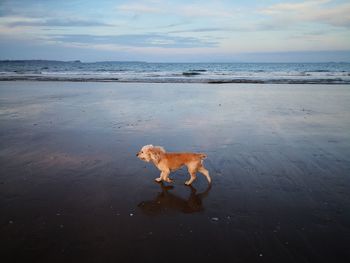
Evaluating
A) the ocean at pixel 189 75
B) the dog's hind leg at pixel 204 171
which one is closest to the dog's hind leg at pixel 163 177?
the dog's hind leg at pixel 204 171

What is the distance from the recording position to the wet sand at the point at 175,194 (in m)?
4.20

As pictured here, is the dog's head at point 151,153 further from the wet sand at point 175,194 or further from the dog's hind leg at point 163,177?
the wet sand at point 175,194

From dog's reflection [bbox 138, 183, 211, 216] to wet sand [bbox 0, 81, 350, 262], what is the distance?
18mm

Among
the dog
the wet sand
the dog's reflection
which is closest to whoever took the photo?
the wet sand

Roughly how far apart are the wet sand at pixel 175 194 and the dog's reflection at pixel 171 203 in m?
0.02

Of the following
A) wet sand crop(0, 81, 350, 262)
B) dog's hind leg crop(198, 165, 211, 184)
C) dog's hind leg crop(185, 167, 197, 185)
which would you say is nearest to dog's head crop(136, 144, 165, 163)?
wet sand crop(0, 81, 350, 262)

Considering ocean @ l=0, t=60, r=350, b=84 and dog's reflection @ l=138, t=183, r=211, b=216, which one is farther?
ocean @ l=0, t=60, r=350, b=84

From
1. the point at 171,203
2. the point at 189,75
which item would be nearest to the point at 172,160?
the point at 171,203

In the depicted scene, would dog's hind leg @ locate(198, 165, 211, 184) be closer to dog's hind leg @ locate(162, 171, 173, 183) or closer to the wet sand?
the wet sand

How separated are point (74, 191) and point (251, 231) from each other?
10.5 ft

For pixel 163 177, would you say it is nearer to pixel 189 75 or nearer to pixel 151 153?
pixel 151 153

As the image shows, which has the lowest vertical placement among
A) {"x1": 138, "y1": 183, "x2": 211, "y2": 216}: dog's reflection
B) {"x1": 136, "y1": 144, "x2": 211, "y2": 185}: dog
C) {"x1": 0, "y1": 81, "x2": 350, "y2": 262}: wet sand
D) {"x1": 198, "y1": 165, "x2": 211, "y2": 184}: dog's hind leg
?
{"x1": 138, "y1": 183, "x2": 211, "y2": 216}: dog's reflection

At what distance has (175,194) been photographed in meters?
5.99

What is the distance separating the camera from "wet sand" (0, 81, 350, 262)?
13.8ft
